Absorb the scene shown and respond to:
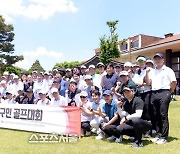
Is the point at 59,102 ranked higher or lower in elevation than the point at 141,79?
lower

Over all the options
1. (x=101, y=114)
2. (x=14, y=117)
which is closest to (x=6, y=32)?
(x=14, y=117)

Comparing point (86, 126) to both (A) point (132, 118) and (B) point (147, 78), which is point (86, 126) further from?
(B) point (147, 78)

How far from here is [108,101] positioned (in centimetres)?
628

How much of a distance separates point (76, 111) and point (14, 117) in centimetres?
218

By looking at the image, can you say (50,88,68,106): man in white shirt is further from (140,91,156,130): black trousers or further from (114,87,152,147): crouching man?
(140,91,156,130): black trousers

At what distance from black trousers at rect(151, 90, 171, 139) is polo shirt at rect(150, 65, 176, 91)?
0.39 feet

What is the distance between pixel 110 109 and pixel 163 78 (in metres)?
1.45

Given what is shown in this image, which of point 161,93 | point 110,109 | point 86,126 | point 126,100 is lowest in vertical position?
point 86,126

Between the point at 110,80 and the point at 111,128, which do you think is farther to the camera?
the point at 110,80

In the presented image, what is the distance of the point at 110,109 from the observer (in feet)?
20.7

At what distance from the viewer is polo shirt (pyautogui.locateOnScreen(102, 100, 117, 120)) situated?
6.25 metres

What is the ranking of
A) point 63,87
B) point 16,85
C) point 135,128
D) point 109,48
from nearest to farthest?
point 135,128 → point 63,87 → point 16,85 → point 109,48

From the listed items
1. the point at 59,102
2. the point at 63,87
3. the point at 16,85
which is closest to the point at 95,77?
the point at 63,87

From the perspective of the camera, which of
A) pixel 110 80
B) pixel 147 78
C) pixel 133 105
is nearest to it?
pixel 133 105
